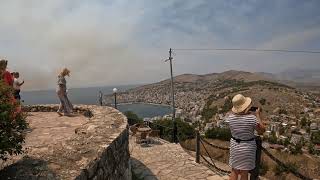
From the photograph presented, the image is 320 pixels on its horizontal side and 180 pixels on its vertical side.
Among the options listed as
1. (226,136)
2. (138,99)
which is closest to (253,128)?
(226,136)

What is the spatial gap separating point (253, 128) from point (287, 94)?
3416 inches

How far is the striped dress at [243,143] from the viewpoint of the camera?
461cm

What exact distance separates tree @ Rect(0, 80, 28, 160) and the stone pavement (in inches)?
194

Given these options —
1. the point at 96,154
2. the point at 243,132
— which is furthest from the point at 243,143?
the point at 96,154

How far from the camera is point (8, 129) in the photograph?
9.95ft

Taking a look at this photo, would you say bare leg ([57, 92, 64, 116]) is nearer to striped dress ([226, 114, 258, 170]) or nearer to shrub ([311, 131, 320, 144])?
striped dress ([226, 114, 258, 170])

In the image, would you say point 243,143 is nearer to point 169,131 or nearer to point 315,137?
point 169,131

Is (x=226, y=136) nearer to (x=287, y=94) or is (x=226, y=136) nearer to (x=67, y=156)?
(x=67, y=156)

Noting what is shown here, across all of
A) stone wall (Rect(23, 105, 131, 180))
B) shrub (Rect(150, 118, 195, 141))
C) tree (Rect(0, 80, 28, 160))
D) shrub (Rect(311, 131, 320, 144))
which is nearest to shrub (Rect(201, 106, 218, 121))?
shrub (Rect(311, 131, 320, 144))

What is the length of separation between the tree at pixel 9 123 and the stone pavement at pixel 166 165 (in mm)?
4928

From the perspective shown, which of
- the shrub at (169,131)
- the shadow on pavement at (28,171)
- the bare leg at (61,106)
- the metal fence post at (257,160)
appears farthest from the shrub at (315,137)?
the shadow on pavement at (28,171)

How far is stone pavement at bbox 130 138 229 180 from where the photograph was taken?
7.74 m

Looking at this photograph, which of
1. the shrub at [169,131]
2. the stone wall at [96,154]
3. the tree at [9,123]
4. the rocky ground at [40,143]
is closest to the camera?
the tree at [9,123]

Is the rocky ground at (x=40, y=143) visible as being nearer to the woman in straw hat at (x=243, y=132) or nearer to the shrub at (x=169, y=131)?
the woman in straw hat at (x=243, y=132)
